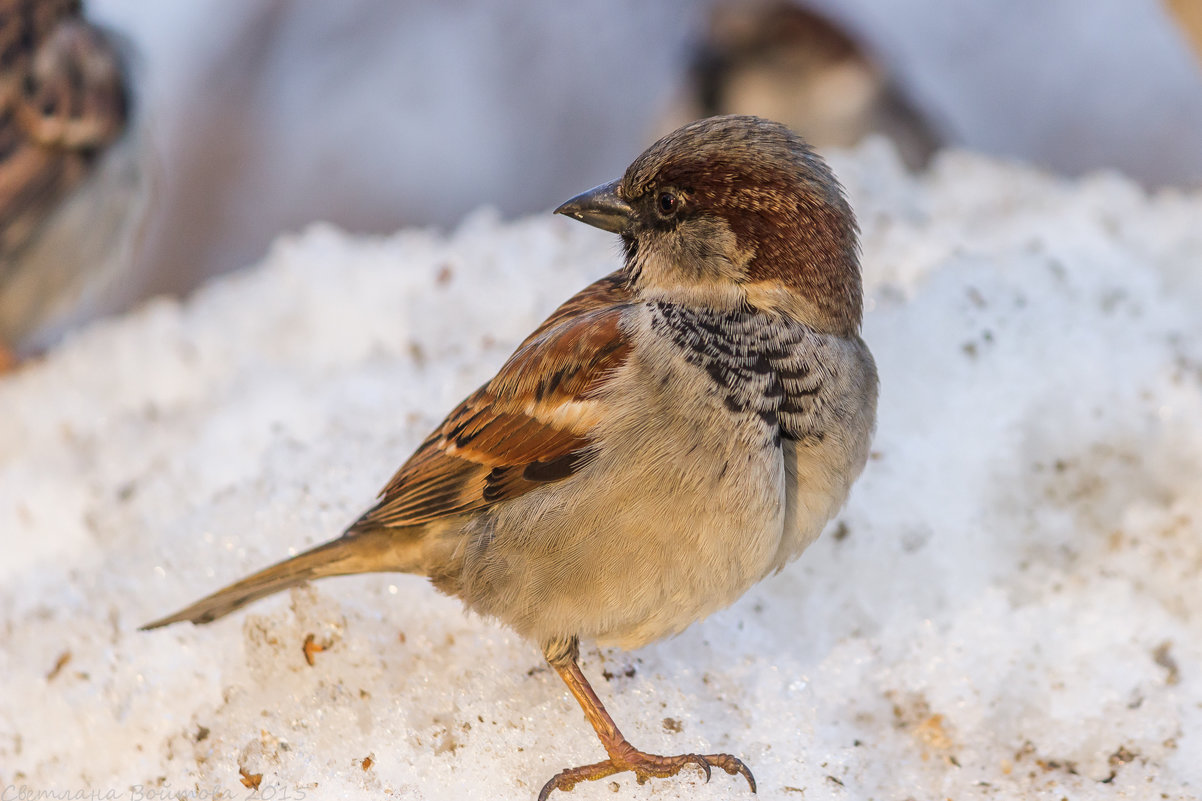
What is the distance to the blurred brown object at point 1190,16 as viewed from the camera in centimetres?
353

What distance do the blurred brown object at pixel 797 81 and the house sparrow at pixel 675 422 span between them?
3.95 meters

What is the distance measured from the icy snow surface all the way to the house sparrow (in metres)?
0.24

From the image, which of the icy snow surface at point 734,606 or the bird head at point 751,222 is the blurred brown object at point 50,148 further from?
the bird head at point 751,222

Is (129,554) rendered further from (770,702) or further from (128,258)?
(128,258)

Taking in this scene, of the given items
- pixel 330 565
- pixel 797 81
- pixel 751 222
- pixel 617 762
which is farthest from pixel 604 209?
pixel 797 81

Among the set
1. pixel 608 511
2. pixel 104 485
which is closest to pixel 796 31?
pixel 104 485

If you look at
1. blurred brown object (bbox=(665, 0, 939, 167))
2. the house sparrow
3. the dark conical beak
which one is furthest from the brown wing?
blurred brown object (bbox=(665, 0, 939, 167))

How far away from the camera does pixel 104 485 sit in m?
3.07

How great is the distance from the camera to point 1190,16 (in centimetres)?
357

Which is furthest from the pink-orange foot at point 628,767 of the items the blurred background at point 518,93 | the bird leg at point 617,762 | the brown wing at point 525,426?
the blurred background at point 518,93

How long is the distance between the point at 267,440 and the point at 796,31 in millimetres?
4213

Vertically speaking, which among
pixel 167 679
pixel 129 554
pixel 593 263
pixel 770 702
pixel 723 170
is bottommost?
pixel 167 679

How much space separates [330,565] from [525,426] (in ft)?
1.79

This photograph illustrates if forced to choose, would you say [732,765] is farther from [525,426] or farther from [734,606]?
[525,426]
